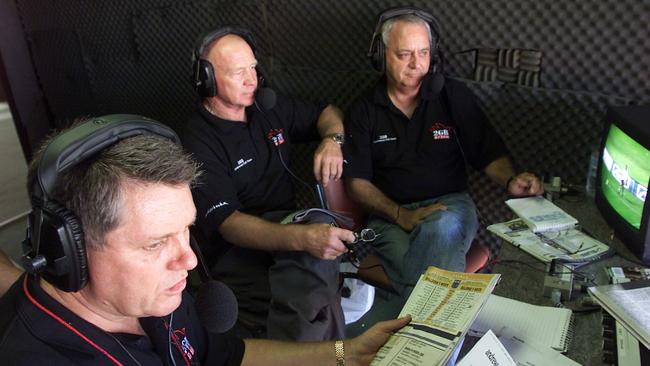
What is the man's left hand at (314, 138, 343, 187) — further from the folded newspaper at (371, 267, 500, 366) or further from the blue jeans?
the folded newspaper at (371, 267, 500, 366)

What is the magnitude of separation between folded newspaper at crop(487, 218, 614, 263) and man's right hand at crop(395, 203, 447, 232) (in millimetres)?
405

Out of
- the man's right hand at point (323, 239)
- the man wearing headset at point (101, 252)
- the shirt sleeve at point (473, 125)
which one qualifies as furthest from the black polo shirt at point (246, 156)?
the man wearing headset at point (101, 252)

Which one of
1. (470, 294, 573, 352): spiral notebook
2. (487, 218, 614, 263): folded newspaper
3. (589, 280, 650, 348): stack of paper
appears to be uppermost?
(589, 280, 650, 348): stack of paper

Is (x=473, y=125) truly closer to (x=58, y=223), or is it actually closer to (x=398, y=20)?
(x=398, y=20)

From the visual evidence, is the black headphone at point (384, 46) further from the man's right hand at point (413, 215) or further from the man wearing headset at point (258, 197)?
the man's right hand at point (413, 215)

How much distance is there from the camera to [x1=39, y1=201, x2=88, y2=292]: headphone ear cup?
33.3 inches

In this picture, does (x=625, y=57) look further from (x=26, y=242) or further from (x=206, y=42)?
(x=26, y=242)

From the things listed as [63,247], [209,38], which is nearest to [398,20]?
[209,38]

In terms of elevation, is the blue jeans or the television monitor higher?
the television monitor

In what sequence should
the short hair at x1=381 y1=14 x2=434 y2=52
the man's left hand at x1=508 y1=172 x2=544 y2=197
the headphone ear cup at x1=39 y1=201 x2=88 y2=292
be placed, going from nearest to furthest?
1. the headphone ear cup at x1=39 y1=201 x2=88 y2=292
2. the man's left hand at x1=508 y1=172 x2=544 y2=197
3. the short hair at x1=381 y1=14 x2=434 y2=52

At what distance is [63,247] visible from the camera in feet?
2.79

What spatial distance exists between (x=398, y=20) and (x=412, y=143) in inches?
22.0

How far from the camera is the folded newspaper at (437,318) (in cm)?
106


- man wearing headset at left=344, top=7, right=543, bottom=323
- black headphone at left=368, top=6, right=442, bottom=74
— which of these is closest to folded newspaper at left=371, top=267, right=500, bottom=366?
man wearing headset at left=344, top=7, right=543, bottom=323
